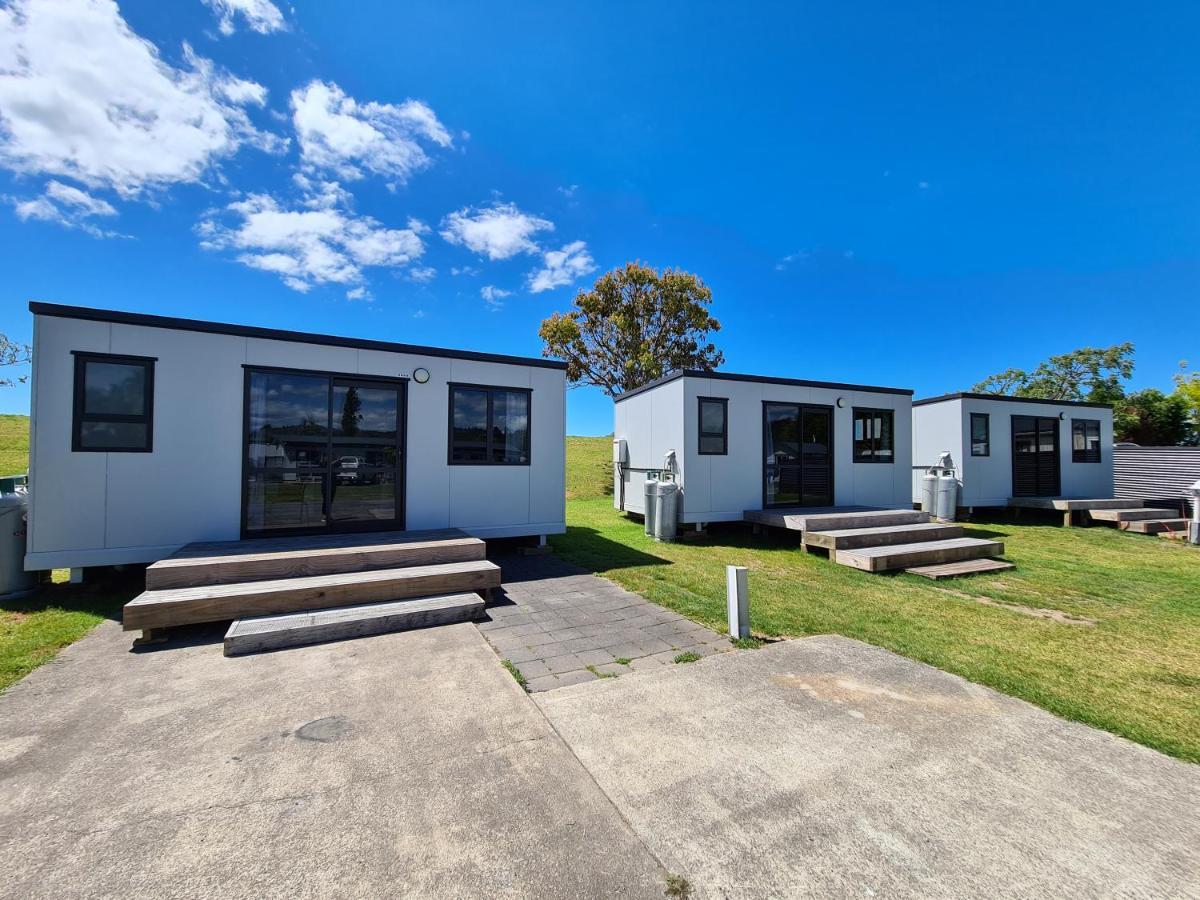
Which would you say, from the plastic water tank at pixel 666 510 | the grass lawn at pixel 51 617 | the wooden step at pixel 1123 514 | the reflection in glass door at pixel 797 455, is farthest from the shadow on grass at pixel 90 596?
the wooden step at pixel 1123 514

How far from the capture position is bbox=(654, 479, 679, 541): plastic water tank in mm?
8820

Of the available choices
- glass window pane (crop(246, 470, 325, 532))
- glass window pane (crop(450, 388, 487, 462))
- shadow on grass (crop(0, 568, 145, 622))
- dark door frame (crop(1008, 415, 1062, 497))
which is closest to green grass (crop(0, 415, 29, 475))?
shadow on grass (crop(0, 568, 145, 622))

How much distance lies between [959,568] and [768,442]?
3868 millimetres

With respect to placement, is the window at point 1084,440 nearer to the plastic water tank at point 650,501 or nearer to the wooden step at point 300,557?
the plastic water tank at point 650,501

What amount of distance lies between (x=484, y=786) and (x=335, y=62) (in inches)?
401

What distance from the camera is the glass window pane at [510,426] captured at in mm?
7176

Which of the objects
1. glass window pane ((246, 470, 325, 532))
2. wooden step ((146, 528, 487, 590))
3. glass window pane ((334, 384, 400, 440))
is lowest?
wooden step ((146, 528, 487, 590))

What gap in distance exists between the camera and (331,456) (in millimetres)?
6238

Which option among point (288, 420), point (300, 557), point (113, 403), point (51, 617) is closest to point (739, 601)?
point (300, 557)

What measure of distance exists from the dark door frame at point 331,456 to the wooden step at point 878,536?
21.9ft

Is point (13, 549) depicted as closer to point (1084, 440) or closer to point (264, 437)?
point (264, 437)

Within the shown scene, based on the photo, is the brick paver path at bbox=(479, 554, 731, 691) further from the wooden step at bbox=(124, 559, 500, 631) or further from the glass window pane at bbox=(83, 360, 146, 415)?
the glass window pane at bbox=(83, 360, 146, 415)

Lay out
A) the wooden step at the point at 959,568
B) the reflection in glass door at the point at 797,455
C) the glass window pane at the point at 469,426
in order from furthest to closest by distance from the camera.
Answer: the reflection in glass door at the point at 797,455 < the glass window pane at the point at 469,426 < the wooden step at the point at 959,568

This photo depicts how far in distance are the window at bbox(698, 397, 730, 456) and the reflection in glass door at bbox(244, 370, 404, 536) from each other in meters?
5.50
